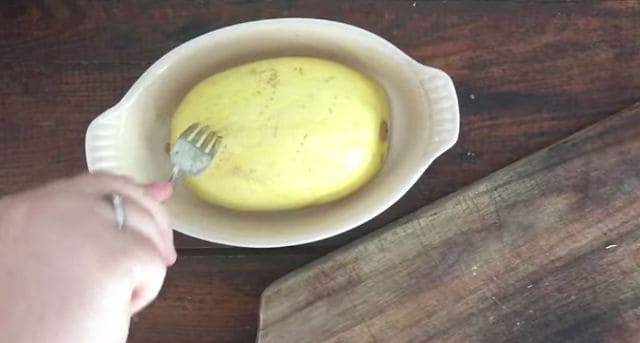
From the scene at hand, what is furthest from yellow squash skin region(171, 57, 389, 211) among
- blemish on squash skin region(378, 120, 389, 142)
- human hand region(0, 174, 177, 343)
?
human hand region(0, 174, 177, 343)

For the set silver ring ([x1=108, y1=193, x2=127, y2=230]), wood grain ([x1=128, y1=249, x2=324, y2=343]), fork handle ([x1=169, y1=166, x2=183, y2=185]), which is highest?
silver ring ([x1=108, y1=193, x2=127, y2=230])

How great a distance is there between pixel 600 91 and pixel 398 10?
17 cm

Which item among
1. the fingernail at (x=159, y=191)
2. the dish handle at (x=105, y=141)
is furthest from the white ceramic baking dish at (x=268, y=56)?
the fingernail at (x=159, y=191)

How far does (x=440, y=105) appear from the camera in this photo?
0.70 metres

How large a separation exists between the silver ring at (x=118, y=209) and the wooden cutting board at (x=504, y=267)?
20cm

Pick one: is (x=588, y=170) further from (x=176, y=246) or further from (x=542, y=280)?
(x=176, y=246)

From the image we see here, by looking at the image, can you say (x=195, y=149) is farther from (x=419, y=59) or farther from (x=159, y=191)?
(x=419, y=59)

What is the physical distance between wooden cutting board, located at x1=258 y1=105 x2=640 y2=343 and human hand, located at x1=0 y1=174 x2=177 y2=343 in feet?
0.64

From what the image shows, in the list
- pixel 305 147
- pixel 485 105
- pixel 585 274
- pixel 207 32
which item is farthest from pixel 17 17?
pixel 585 274

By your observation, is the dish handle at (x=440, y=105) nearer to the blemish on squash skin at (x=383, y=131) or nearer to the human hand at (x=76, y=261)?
the blemish on squash skin at (x=383, y=131)

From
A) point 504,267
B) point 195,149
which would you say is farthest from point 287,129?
point 504,267

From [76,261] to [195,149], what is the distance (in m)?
0.16

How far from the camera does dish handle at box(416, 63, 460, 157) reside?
0.69m

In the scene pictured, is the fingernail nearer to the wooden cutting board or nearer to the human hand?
the human hand
